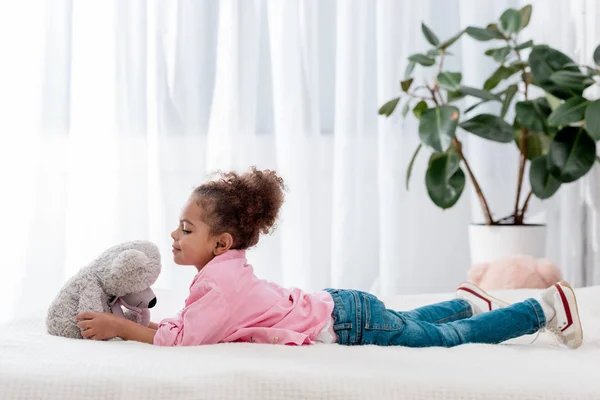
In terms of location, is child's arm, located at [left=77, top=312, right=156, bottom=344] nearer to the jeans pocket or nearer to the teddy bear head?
the teddy bear head

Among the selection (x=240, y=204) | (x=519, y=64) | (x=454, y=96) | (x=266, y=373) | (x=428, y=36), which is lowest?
(x=266, y=373)

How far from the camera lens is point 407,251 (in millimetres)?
3205

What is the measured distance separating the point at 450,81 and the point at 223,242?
4.82ft

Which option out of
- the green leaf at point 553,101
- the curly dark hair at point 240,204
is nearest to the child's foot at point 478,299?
the curly dark hair at point 240,204

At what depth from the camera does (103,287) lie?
148 cm

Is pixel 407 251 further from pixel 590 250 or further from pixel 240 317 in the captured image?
pixel 240 317

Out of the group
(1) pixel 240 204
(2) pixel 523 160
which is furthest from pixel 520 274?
(1) pixel 240 204

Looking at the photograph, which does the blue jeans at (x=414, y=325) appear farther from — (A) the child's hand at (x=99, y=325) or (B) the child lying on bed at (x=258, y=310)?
(A) the child's hand at (x=99, y=325)

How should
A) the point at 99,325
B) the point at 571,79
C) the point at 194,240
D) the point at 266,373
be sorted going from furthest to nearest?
the point at 571,79
the point at 194,240
the point at 99,325
the point at 266,373

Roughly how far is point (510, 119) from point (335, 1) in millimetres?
828

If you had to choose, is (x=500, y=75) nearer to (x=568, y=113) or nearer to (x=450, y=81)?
(x=450, y=81)

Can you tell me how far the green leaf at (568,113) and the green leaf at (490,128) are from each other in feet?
0.88

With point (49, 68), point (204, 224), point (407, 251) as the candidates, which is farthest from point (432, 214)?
point (204, 224)

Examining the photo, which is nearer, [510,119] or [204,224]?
[204,224]
